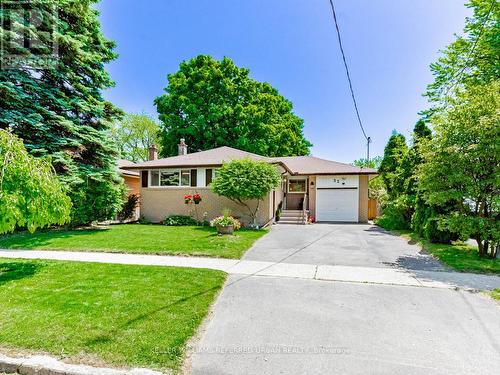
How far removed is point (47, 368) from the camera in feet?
9.32

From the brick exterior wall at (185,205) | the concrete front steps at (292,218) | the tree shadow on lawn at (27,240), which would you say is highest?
the brick exterior wall at (185,205)

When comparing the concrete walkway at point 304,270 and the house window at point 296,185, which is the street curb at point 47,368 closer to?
the concrete walkway at point 304,270

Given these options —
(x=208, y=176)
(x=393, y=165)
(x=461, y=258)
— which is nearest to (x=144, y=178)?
(x=208, y=176)

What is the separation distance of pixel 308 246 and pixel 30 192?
8175mm

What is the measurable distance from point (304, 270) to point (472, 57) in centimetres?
1637

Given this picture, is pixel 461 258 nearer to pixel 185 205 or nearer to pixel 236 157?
pixel 236 157

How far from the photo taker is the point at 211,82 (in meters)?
26.6

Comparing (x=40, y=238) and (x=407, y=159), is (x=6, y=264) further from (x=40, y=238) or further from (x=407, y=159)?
(x=407, y=159)

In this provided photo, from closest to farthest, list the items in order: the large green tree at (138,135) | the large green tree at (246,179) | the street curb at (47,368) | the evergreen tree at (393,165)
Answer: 1. the street curb at (47,368)
2. the large green tree at (246,179)
3. the evergreen tree at (393,165)
4. the large green tree at (138,135)

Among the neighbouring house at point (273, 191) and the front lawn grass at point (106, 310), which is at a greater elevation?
the neighbouring house at point (273, 191)

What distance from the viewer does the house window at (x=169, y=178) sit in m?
16.4

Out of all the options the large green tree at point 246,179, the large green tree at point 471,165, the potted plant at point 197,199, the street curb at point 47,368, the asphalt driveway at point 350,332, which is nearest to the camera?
the street curb at point 47,368

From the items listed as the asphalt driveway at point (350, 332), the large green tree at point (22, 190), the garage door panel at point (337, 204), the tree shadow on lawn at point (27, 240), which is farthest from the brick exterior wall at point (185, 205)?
the large green tree at point (22, 190)

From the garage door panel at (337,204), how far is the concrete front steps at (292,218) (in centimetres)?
243
